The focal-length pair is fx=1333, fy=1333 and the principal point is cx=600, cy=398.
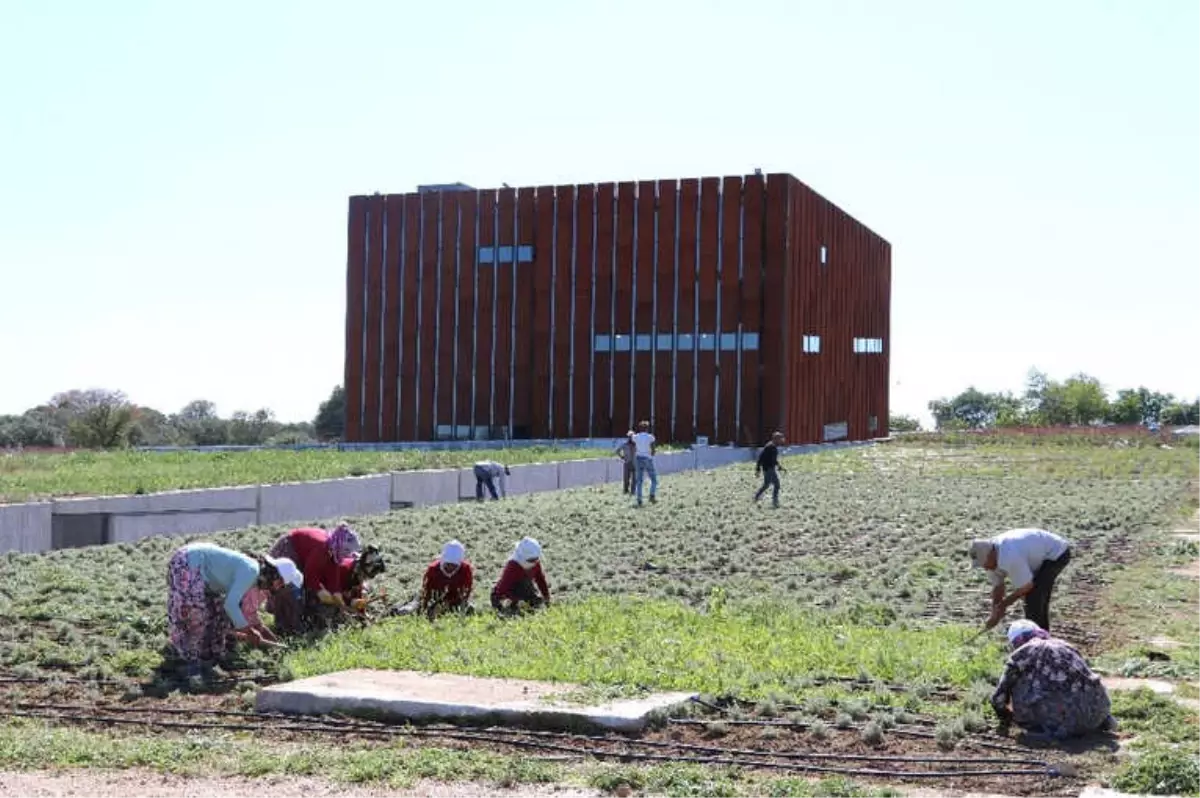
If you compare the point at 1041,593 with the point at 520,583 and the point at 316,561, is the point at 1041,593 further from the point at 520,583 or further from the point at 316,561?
the point at 316,561

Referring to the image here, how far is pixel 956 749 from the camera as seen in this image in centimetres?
977

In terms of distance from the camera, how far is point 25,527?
863 inches

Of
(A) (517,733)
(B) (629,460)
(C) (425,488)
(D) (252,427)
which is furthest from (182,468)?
(D) (252,427)

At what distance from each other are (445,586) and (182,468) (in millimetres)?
22462

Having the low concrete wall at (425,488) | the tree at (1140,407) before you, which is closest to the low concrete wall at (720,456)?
the low concrete wall at (425,488)

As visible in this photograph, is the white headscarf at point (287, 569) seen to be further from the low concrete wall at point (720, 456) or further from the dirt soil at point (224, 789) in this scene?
the low concrete wall at point (720, 456)

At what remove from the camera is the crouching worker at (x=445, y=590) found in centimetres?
1533

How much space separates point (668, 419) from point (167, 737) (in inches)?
2089

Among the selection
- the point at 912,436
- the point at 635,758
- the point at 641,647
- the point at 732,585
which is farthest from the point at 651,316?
the point at 635,758

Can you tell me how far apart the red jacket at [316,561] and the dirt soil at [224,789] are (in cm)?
533

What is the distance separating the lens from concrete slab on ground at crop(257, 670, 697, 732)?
1031cm

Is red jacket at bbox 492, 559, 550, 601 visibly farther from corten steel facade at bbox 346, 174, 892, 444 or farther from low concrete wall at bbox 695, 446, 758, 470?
corten steel facade at bbox 346, 174, 892, 444

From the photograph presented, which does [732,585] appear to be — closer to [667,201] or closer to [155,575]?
[155,575]

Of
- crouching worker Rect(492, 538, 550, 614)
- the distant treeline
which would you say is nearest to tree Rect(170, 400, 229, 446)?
the distant treeline
